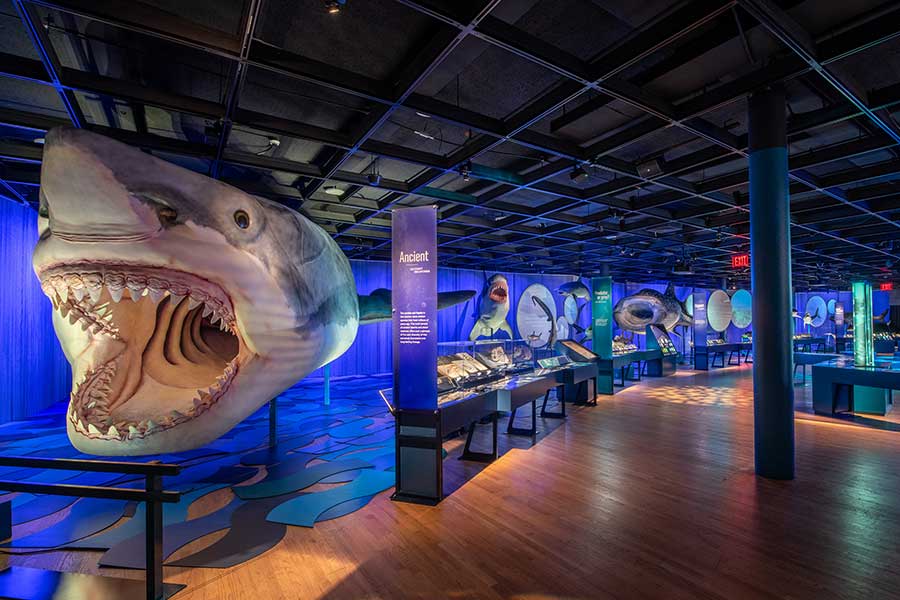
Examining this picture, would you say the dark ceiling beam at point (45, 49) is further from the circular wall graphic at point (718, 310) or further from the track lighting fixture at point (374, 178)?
the circular wall graphic at point (718, 310)

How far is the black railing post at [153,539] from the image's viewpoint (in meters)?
2.33

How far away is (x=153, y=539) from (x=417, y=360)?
232cm

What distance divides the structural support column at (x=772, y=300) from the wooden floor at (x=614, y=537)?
43cm

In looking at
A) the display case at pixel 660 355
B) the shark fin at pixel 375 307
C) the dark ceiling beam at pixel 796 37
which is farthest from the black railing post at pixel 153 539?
the display case at pixel 660 355

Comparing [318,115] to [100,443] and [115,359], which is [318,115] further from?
[100,443]

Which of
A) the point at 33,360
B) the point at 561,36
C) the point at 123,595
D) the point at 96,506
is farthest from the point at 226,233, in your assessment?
the point at 33,360

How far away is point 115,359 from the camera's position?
7.20ft

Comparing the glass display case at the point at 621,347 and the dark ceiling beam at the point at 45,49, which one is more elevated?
the dark ceiling beam at the point at 45,49

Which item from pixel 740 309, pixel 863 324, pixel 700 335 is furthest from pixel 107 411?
pixel 740 309

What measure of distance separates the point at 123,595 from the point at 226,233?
2167 mm

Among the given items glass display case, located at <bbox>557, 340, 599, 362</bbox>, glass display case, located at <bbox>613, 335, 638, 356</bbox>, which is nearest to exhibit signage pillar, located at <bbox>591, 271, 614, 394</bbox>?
glass display case, located at <bbox>557, 340, 599, 362</bbox>

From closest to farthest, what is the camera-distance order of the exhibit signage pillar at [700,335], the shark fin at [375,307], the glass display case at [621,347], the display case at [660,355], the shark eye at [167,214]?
the shark eye at [167,214]
the shark fin at [375,307]
the glass display case at [621,347]
the display case at [660,355]
the exhibit signage pillar at [700,335]

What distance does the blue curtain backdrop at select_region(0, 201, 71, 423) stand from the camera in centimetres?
699

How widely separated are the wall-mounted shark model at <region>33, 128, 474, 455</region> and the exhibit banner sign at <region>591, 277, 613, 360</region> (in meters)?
8.95
